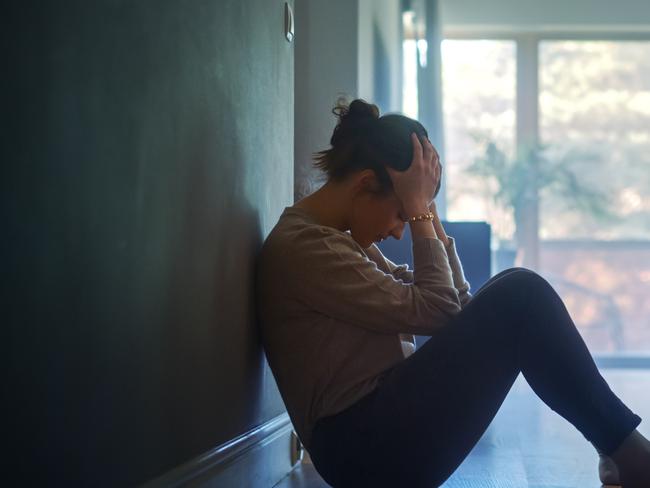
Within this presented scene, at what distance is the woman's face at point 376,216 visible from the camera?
5.69 ft

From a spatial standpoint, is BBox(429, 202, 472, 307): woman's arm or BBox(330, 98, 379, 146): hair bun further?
BBox(429, 202, 472, 307): woman's arm

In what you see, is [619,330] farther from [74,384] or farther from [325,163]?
[74,384]

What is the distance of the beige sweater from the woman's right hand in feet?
0.27

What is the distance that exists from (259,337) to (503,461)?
0.91 m

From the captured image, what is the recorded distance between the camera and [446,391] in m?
1.47

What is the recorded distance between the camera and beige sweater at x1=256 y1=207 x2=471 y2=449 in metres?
1.53

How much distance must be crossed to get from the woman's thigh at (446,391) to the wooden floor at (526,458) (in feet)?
1.86

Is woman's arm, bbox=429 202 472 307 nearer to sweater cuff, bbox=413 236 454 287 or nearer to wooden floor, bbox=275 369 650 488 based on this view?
sweater cuff, bbox=413 236 454 287

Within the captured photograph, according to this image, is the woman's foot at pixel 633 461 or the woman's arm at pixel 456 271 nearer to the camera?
the woman's foot at pixel 633 461

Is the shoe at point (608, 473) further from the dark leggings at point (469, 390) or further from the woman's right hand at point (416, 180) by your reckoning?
the woman's right hand at point (416, 180)

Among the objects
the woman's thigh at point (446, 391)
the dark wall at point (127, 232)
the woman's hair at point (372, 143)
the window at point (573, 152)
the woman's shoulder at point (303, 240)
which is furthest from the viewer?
the window at point (573, 152)

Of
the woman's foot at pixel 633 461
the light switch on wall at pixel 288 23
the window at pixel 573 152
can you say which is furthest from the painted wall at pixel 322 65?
the window at pixel 573 152

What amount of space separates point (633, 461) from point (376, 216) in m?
0.69

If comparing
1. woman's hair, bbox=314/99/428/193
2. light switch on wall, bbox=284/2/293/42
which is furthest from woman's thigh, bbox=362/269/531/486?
light switch on wall, bbox=284/2/293/42
